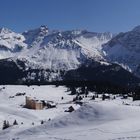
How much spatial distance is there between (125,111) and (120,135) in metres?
11.6

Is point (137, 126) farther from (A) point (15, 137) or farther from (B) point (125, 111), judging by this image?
(A) point (15, 137)

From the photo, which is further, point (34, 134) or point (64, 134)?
point (34, 134)

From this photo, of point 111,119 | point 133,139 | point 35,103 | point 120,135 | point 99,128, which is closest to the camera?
point 133,139

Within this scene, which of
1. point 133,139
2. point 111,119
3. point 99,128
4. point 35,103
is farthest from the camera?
point 35,103

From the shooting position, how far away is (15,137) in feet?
188

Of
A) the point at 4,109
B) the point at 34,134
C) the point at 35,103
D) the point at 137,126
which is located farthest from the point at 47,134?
the point at 35,103

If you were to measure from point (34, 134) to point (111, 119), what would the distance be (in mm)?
9620

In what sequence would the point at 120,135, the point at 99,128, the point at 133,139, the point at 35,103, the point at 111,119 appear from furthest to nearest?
the point at 35,103
the point at 111,119
the point at 99,128
the point at 120,135
the point at 133,139

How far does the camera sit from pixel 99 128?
54062 millimetres

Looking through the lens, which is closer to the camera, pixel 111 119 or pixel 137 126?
pixel 137 126

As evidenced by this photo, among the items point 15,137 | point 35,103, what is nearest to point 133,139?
point 15,137

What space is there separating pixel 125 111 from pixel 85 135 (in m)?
11.9

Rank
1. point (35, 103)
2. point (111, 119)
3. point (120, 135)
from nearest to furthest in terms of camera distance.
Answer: point (120, 135), point (111, 119), point (35, 103)

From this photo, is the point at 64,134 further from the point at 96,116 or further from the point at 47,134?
the point at 96,116
